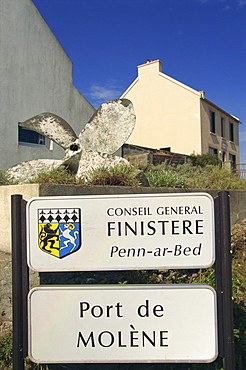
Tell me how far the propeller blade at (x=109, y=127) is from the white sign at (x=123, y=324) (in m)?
3.88

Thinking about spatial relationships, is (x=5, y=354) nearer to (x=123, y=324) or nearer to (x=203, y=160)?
(x=123, y=324)

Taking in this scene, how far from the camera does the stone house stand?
807 inches

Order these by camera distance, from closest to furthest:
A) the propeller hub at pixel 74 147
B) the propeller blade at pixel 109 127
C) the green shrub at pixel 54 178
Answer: the green shrub at pixel 54 178, the propeller hub at pixel 74 147, the propeller blade at pixel 109 127

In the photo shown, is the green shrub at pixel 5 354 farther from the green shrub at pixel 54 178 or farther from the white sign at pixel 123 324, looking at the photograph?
the green shrub at pixel 54 178

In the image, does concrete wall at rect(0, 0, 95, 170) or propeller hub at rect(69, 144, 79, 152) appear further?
concrete wall at rect(0, 0, 95, 170)

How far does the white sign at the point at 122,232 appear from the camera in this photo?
211cm

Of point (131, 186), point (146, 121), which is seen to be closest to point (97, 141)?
point (131, 186)

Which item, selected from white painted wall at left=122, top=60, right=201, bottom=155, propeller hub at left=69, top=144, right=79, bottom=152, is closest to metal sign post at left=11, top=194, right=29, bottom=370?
propeller hub at left=69, top=144, right=79, bottom=152

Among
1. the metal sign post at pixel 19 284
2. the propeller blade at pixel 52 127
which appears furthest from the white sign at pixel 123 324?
the propeller blade at pixel 52 127

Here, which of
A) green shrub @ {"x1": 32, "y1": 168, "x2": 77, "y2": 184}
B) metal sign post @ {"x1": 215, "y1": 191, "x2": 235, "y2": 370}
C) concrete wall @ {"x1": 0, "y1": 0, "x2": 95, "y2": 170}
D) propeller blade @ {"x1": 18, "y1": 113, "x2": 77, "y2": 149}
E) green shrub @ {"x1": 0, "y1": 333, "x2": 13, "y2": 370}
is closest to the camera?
metal sign post @ {"x1": 215, "y1": 191, "x2": 235, "y2": 370}

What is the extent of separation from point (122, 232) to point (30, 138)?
7.84 meters

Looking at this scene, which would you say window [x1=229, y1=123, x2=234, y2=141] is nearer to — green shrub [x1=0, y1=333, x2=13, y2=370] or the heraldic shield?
green shrub [x1=0, y1=333, x2=13, y2=370]

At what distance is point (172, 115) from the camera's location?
69.3 ft

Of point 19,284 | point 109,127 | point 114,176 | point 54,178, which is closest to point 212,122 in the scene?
point 109,127
